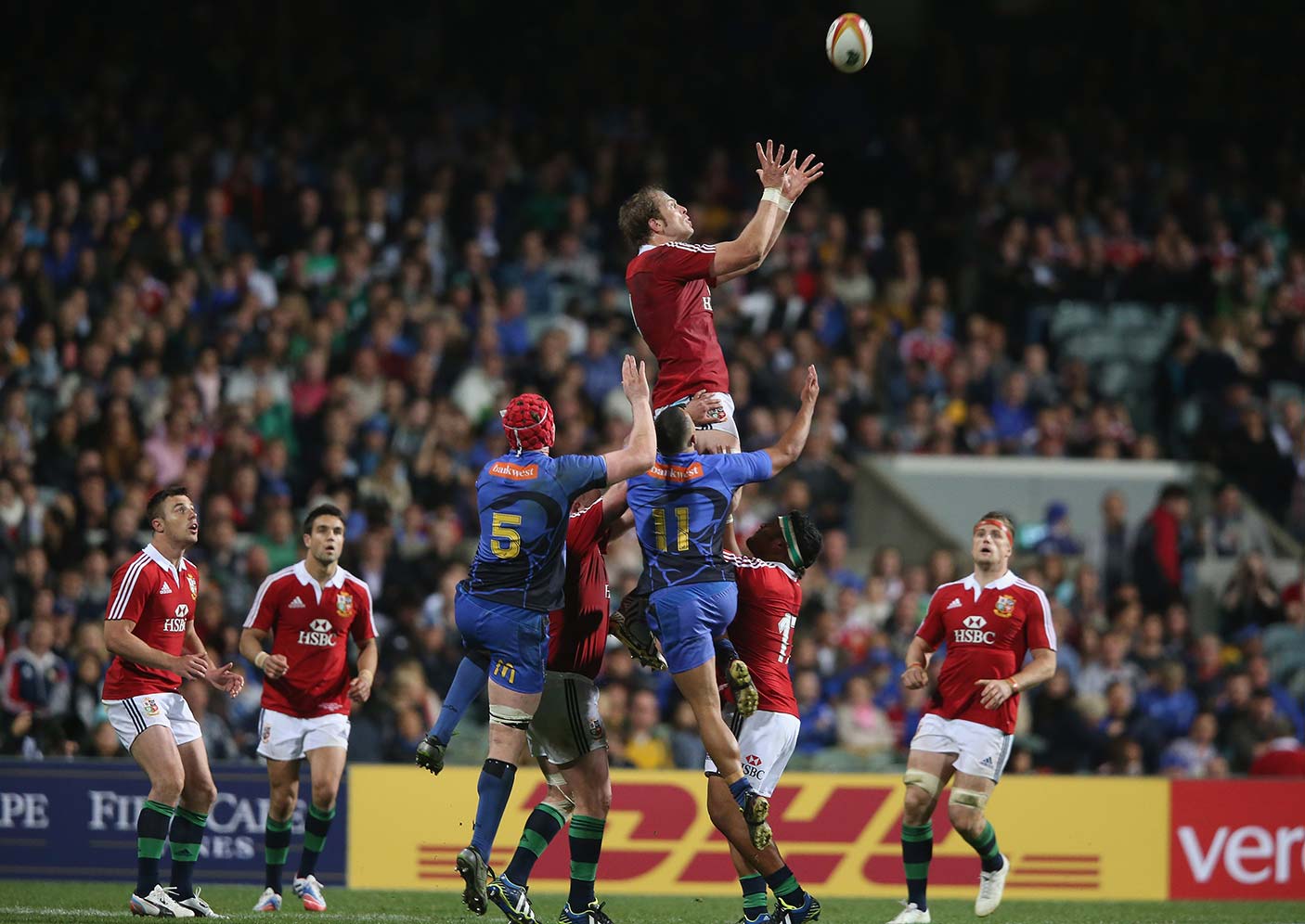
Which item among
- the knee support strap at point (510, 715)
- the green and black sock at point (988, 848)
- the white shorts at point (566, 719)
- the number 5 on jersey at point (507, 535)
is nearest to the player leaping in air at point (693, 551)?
the white shorts at point (566, 719)

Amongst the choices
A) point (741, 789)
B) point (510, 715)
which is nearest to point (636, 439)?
point (510, 715)

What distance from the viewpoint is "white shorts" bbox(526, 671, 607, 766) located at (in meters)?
9.59

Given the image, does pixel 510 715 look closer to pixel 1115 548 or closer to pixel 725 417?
pixel 725 417

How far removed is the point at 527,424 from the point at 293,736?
9.66 ft

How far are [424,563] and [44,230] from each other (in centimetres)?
556

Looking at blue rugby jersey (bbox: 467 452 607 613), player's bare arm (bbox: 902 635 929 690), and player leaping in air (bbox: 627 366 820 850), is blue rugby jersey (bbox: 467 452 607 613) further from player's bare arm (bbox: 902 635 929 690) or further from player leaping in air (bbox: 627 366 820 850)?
player's bare arm (bbox: 902 635 929 690)

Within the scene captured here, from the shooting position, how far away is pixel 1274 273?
826 inches

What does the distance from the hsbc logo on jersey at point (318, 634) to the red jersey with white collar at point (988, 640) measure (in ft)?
11.9

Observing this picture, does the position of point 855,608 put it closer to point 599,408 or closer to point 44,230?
point 599,408

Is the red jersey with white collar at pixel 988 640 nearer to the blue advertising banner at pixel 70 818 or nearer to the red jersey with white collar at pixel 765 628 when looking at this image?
Answer: the red jersey with white collar at pixel 765 628

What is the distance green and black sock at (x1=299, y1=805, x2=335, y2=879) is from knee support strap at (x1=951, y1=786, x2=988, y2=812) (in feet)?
12.5

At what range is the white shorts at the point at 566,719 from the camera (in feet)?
31.4

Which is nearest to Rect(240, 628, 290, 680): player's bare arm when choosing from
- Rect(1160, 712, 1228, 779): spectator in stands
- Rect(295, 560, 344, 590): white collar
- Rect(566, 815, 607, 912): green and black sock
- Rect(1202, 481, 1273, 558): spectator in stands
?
Rect(295, 560, 344, 590): white collar

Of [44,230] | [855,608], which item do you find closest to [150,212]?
[44,230]
